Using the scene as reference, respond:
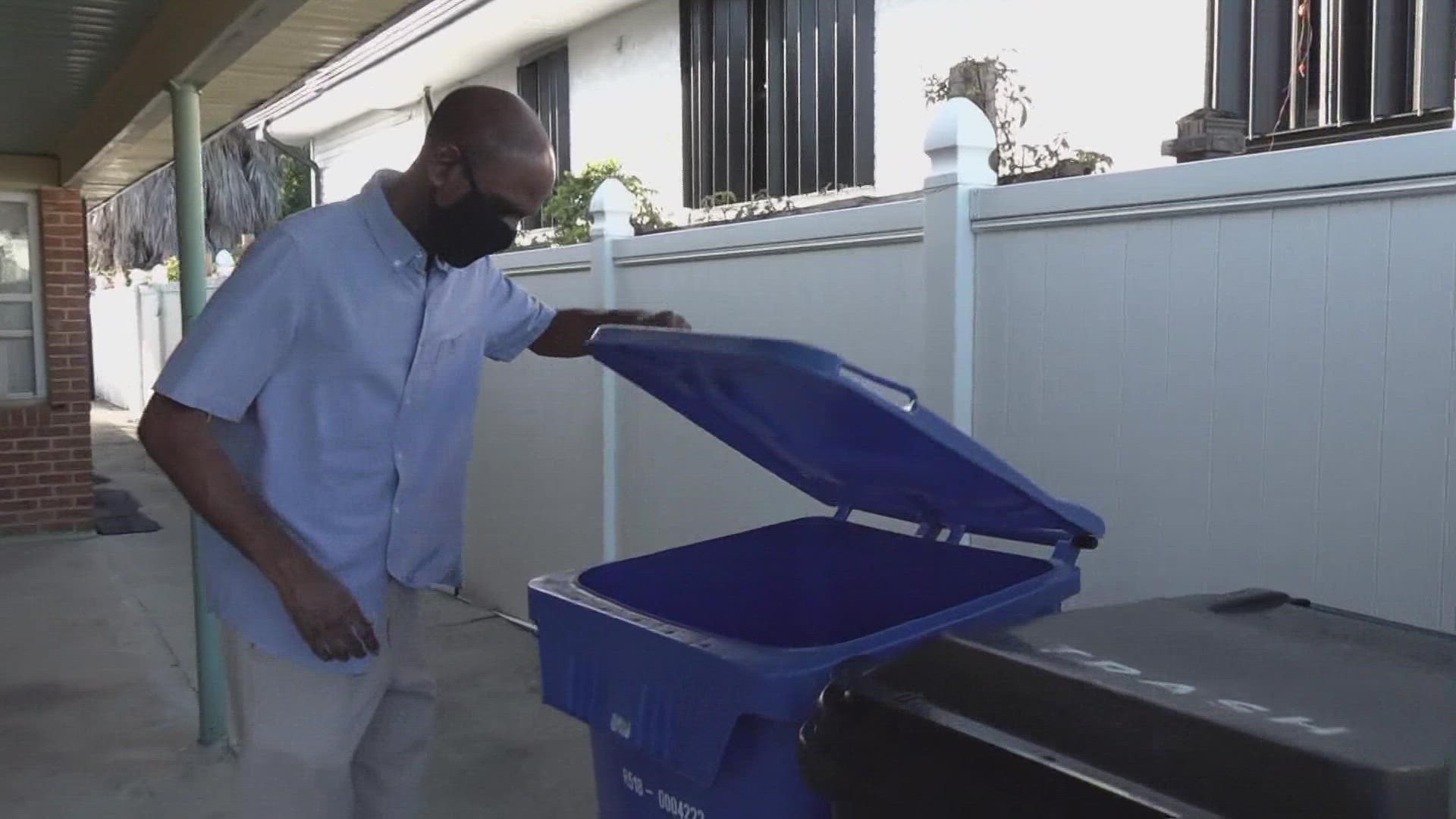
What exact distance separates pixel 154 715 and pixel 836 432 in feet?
13.0

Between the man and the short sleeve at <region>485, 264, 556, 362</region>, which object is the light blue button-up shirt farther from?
the short sleeve at <region>485, 264, 556, 362</region>

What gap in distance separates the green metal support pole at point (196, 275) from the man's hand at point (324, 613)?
231 cm

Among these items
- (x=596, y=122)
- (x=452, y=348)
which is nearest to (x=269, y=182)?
(x=596, y=122)

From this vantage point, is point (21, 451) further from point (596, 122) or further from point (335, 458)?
point (335, 458)

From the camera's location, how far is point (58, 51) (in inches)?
217

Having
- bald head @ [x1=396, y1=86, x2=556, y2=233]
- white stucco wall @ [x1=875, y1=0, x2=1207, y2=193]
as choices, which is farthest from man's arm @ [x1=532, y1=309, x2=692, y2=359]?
white stucco wall @ [x1=875, y1=0, x2=1207, y2=193]

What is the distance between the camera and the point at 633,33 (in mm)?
9906

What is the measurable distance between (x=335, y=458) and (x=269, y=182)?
939 inches

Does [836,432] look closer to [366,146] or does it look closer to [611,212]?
[611,212]

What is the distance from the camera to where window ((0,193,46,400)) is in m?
8.67

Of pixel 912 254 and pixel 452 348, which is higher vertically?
pixel 912 254

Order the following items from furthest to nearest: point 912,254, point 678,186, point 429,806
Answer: point 678,186
point 429,806
point 912,254

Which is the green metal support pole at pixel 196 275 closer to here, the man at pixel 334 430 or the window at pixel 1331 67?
the man at pixel 334 430

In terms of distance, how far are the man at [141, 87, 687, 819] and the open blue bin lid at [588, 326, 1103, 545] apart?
1.49 ft
